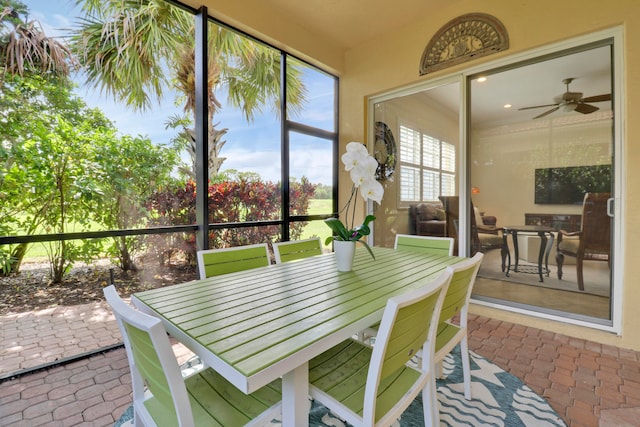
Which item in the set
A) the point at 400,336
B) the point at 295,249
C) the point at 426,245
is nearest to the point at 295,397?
the point at 400,336

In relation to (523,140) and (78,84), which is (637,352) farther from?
(78,84)

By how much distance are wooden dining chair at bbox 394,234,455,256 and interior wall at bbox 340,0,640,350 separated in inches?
41.4

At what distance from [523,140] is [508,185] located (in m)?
0.45

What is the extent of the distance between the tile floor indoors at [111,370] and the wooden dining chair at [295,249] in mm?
1057

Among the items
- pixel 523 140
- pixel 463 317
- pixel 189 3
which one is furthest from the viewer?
pixel 523 140

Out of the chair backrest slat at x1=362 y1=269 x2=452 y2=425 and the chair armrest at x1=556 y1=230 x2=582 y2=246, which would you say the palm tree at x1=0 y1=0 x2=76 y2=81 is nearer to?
the chair backrest slat at x1=362 y1=269 x2=452 y2=425

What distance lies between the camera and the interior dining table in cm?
84

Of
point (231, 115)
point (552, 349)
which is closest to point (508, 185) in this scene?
point (552, 349)

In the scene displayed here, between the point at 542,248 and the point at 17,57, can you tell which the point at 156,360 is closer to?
the point at 17,57

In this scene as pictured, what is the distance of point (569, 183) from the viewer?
2.61m

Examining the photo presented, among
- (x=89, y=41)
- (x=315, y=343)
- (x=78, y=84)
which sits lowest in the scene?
(x=315, y=343)

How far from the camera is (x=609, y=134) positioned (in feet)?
7.95

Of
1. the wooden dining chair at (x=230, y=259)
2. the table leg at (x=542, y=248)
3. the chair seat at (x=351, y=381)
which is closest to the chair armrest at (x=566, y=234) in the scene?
the table leg at (x=542, y=248)

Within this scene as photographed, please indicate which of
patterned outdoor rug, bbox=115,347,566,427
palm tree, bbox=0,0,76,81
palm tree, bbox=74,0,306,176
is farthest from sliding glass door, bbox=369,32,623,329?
palm tree, bbox=0,0,76,81
